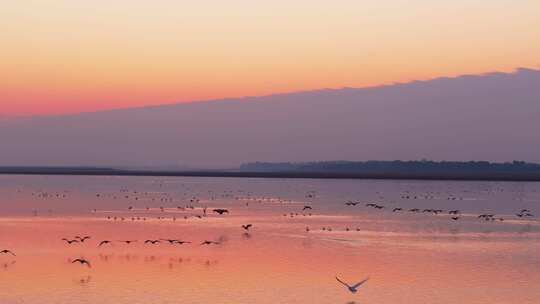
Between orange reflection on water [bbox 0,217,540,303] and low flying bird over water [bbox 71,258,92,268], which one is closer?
orange reflection on water [bbox 0,217,540,303]

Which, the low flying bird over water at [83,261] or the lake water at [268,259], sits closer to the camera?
the lake water at [268,259]

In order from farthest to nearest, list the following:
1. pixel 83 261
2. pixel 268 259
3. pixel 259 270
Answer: pixel 268 259 → pixel 259 270 → pixel 83 261

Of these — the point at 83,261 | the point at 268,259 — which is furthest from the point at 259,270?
the point at 83,261

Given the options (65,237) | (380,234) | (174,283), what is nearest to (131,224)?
(65,237)

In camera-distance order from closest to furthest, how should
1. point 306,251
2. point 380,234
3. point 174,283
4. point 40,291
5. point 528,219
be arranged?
point 40,291
point 174,283
point 306,251
point 380,234
point 528,219

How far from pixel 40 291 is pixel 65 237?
749 inches

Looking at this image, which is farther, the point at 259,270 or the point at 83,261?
the point at 259,270

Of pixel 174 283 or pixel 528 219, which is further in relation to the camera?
pixel 528 219

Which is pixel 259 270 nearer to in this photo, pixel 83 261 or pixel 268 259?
pixel 268 259

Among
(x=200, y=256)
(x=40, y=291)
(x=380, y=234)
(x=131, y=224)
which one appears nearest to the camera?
(x=40, y=291)

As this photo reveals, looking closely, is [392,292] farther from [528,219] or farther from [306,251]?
[528,219]

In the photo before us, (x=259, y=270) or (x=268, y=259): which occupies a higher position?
(x=268, y=259)

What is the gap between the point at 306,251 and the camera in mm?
42750

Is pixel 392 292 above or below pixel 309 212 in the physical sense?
below
